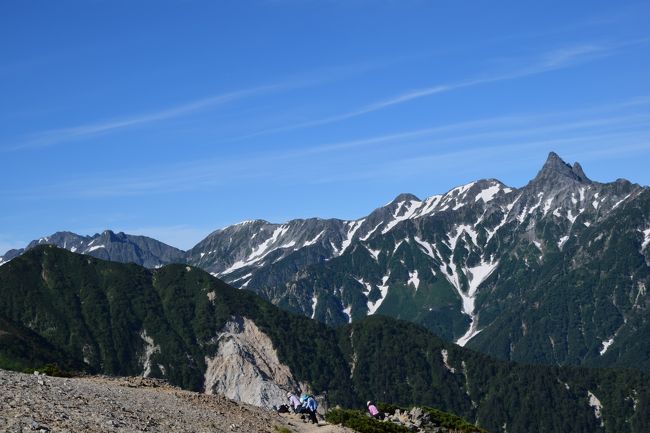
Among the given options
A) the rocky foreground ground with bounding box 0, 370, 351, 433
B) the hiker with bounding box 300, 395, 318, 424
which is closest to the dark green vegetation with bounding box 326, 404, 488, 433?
the hiker with bounding box 300, 395, 318, 424

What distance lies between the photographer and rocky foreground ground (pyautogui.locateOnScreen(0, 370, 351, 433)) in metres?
35.8

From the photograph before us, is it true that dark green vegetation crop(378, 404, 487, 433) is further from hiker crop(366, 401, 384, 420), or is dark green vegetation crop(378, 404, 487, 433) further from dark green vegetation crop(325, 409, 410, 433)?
dark green vegetation crop(325, 409, 410, 433)

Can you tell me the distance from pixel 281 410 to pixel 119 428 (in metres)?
23.0

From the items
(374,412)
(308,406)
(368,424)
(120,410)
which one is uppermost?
(374,412)

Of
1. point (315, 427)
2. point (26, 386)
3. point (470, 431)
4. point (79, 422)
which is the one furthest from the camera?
point (470, 431)

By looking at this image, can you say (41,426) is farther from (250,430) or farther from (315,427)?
(315,427)

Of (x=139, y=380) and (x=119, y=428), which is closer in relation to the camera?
(x=119, y=428)

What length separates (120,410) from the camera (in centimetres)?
4209

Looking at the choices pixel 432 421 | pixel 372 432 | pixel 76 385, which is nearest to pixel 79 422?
pixel 76 385

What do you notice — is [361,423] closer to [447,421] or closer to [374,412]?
[374,412]

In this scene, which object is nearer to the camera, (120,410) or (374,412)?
(120,410)

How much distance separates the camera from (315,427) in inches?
2115

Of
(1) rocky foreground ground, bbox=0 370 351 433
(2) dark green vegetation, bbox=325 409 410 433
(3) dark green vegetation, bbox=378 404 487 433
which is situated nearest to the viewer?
(1) rocky foreground ground, bbox=0 370 351 433

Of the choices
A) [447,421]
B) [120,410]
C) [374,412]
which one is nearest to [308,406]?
[374,412]
